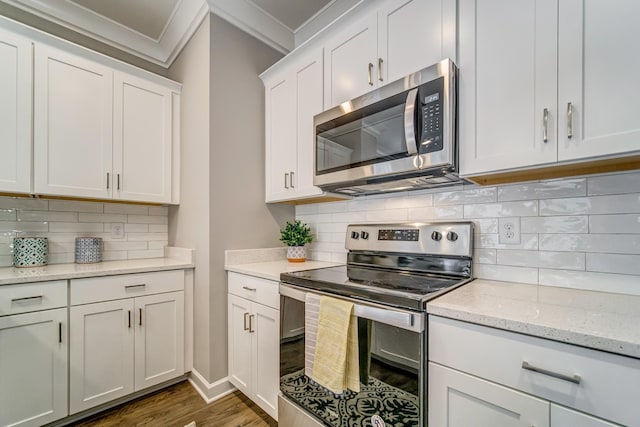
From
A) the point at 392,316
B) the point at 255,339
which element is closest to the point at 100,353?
the point at 255,339

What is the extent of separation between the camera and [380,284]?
1.21 m

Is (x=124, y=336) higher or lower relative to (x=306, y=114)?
lower

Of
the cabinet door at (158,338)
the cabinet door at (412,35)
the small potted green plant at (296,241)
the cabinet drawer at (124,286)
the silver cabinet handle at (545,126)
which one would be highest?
the cabinet door at (412,35)

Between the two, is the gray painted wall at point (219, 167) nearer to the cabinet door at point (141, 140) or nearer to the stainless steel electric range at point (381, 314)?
the cabinet door at point (141, 140)

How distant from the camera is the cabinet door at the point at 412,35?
49.4 inches

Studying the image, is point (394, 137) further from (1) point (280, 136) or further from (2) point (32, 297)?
(2) point (32, 297)

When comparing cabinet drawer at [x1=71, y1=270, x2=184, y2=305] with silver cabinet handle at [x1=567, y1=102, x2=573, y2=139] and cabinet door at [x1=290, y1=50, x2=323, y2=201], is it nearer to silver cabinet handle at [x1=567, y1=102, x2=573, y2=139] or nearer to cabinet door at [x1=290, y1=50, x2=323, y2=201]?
cabinet door at [x1=290, y1=50, x2=323, y2=201]

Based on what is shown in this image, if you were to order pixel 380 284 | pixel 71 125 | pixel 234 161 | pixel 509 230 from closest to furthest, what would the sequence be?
pixel 380 284 → pixel 509 230 → pixel 71 125 → pixel 234 161

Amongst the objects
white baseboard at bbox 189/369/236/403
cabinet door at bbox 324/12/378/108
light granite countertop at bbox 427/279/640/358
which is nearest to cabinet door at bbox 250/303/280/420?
white baseboard at bbox 189/369/236/403

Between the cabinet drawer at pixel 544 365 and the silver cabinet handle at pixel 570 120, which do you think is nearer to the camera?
the cabinet drawer at pixel 544 365

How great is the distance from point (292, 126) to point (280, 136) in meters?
0.14

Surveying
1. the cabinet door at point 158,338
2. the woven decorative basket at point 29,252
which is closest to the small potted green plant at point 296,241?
the cabinet door at point 158,338

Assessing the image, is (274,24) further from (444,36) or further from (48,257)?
(48,257)

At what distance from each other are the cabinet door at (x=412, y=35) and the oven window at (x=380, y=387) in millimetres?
1204
